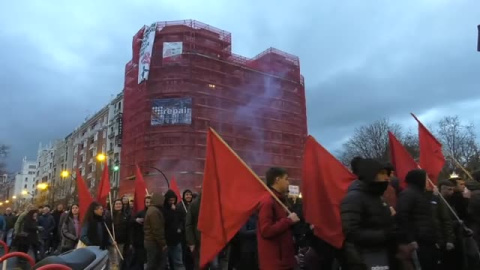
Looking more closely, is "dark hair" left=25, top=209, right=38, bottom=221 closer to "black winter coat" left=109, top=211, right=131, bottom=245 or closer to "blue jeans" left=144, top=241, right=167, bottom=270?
"black winter coat" left=109, top=211, right=131, bottom=245

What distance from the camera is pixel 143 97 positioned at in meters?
53.2

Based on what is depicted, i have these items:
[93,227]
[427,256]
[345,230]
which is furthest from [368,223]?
[93,227]

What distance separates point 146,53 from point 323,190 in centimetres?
5035

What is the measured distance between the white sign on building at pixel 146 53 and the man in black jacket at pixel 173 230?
149ft

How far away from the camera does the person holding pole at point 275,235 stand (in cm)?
503

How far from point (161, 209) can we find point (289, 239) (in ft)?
12.3

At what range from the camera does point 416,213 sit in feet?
17.4

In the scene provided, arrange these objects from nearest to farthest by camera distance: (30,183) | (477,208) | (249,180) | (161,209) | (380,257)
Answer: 1. (380,257)
2. (249,180)
3. (477,208)
4. (161,209)
5. (30,183)

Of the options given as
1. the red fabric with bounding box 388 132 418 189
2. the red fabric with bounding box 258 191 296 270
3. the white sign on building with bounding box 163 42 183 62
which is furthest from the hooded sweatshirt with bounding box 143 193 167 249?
the white sign on building with bounding box 163 42 183 62

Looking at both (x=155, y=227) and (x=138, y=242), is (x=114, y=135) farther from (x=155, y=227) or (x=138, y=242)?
(x=155, y=227)

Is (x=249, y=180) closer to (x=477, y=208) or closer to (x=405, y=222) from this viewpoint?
(x=405, y=222)

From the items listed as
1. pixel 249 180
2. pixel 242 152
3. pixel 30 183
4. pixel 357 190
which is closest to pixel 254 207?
pixel 249 180

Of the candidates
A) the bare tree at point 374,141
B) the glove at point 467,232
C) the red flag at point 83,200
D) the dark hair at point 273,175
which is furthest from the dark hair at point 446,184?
the bare tree at point 374,141

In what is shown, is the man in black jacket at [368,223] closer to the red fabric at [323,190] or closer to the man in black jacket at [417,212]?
the man in black jacket at [417,212]
